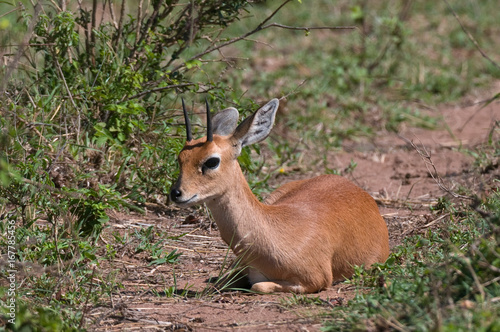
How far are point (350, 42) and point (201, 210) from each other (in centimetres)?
543

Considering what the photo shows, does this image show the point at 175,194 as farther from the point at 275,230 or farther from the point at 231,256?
the point at 231,256

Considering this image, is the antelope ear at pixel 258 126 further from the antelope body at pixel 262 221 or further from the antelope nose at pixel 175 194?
the antelope nose at pixel 175 194

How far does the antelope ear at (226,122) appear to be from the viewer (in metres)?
4.66

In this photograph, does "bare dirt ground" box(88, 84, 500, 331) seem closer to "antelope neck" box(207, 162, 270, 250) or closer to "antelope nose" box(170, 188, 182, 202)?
"antelope neck" box(207, 162, 270, 250)

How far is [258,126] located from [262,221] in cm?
63

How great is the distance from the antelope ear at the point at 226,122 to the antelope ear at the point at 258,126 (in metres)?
0.07

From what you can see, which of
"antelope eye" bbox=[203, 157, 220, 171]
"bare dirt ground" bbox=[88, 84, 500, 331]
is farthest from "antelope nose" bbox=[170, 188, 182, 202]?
"bare dirt ground" bbox=[88, 84, 500, 331]

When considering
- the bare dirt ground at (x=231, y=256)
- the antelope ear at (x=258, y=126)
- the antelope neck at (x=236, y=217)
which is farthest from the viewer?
the antelope ear at (x=258, y=126)

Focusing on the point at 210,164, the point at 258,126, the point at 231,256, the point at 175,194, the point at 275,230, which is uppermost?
the point at 258,126

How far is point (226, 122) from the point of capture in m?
4.68

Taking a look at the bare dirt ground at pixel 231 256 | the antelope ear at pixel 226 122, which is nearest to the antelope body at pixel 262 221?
the antelope ear at pixel 226 122

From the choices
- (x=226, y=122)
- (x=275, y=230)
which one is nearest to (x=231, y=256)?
(x=275, y=230)

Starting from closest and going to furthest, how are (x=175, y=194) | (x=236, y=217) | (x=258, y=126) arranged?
(x=175, y=194) → (x=236, y=217) → (x=258, y=126)

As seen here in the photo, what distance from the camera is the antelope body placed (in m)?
4.40
